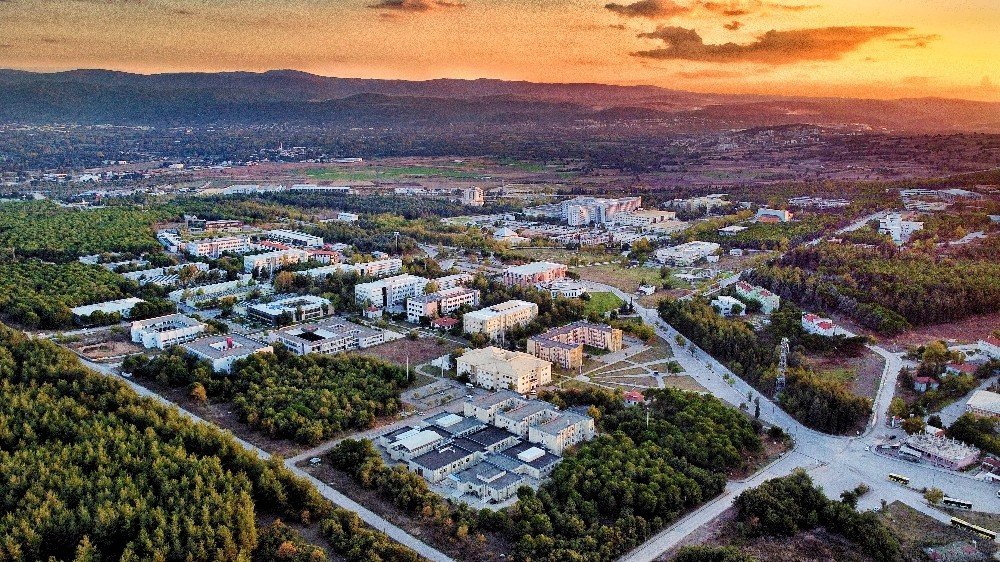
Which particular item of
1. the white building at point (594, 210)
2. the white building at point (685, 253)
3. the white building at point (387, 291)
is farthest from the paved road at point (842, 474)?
the white building at point (594, 210)

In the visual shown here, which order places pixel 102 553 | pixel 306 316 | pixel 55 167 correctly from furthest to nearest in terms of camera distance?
pixel 55 167 < pixel 306 316 < pixel 102 553

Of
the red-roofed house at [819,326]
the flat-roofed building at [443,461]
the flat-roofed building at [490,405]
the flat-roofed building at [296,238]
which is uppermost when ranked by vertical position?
the red-roofed house at [819,326]

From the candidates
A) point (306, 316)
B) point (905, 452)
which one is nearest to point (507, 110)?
point (306, 316)

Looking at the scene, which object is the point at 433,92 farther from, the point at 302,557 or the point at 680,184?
the point at 302,557

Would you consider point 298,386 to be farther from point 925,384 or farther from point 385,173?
point 385,173

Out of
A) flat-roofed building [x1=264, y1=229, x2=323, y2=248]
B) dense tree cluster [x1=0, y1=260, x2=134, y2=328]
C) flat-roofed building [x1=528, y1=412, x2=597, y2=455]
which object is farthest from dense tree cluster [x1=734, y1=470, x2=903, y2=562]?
flat-roofed building [x1=264, y1=229, x2=323, y2=248]

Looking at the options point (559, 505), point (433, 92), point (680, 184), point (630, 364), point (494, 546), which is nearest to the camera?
point (494, 546)

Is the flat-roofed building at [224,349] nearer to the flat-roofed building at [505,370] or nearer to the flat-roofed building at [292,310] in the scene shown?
the flat-roofed building at [292,310]
